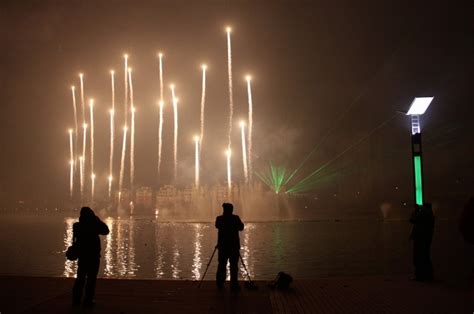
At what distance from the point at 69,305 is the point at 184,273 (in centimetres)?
619

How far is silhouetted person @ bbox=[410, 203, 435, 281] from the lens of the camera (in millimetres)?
11117

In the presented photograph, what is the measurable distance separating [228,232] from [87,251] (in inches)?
133

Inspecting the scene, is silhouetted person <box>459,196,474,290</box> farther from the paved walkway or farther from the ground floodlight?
the ground floodlight

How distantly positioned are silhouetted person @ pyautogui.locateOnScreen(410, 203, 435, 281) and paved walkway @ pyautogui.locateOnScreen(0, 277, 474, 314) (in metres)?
0.52

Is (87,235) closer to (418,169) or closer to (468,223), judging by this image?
(468,223)

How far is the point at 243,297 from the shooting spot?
30.6ft

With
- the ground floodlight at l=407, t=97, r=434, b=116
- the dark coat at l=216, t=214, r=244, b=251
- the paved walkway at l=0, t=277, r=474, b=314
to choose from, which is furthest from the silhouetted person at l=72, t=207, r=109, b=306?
the ground floodlight at l=407, t=97, r=434, b=116

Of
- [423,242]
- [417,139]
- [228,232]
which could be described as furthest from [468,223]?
[417,139]

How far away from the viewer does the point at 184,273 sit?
47.6ft

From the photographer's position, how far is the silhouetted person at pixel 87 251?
8680 millimetres

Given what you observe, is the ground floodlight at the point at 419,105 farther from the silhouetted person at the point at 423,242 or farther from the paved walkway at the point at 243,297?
the paved walkway at the point at 243,297

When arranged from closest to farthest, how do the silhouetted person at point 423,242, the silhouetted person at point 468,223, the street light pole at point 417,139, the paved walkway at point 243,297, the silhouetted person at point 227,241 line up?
the silhouetted person at point 468,223
the paved walkway at point 243,297
the silhouetted person at point 227,241
the silhouetted person at point 423,242
the street light pole at point 417,139

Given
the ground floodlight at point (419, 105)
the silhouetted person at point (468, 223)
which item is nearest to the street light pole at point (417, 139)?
the ground floodlight at point (419, 105)

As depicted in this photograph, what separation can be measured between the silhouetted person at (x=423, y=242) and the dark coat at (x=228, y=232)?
4798 mm
